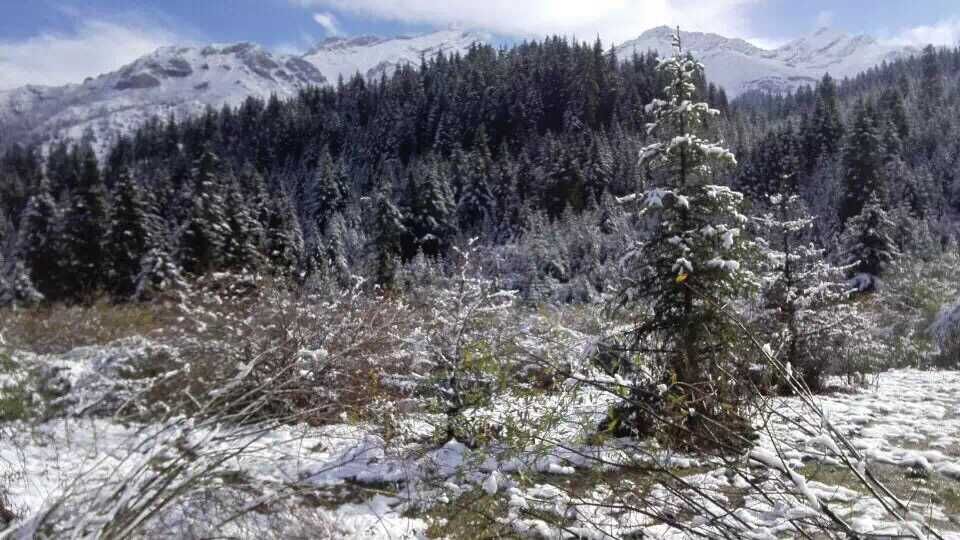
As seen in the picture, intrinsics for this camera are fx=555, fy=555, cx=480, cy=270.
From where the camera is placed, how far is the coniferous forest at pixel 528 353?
6.66 ft

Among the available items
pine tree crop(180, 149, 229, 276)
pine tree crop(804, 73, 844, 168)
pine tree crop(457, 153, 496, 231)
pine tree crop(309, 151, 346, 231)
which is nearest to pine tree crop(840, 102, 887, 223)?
pine tree crop(804, 73, 844, 168)

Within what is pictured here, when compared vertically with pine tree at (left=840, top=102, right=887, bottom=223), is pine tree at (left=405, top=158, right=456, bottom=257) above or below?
below

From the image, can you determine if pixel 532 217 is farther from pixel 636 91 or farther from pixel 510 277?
pixel 636 91

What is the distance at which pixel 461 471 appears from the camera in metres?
4.10

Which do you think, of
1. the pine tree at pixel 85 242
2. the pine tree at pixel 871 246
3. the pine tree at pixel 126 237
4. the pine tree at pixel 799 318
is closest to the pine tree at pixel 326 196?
the pine tree at pixel 85 242

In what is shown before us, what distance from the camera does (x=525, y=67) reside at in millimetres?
99812

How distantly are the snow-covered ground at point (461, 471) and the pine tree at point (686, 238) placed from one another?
1.48 m

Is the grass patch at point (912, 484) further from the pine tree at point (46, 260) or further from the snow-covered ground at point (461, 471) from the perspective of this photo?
the pine tree at point (46, 260)

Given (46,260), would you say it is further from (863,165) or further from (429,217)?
(863,165)

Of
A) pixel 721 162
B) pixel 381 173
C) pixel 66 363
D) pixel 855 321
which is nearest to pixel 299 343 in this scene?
pixel 66 363

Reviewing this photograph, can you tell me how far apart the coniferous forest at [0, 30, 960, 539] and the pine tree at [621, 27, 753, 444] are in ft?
0.15

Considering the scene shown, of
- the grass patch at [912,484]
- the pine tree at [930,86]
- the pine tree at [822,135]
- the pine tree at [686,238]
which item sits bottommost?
the grass patch at [912,484]

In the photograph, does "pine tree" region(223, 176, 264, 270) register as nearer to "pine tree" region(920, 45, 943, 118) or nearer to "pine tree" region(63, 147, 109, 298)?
"pine tree" region(63, 147, 109, 298)

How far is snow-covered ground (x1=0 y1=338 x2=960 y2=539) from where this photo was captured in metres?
1.79
